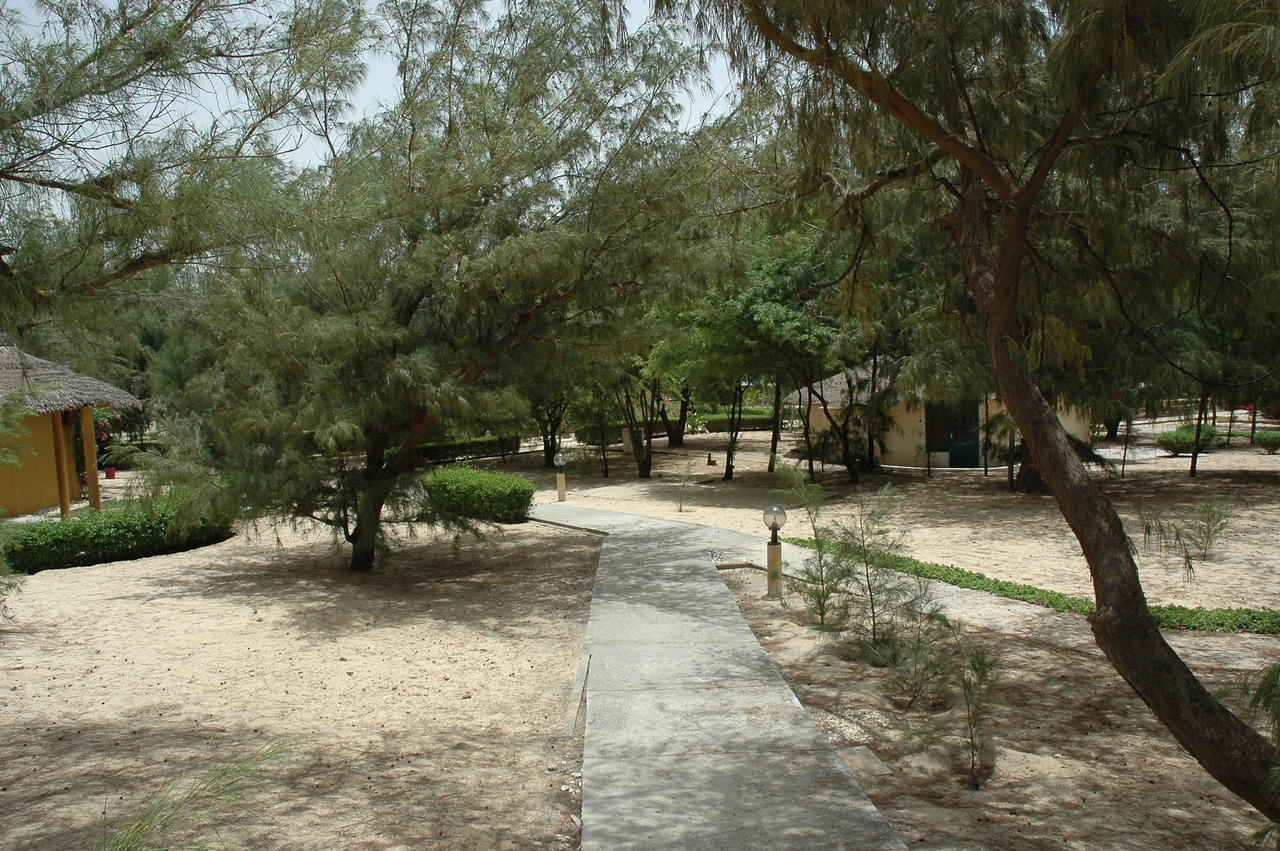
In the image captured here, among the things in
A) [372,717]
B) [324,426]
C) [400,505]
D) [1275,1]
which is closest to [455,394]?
[324,426]

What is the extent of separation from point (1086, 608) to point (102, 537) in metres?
12.4

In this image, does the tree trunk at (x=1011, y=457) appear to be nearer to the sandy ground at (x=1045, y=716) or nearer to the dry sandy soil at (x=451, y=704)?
the sandy ground at (x=1045, y=716)

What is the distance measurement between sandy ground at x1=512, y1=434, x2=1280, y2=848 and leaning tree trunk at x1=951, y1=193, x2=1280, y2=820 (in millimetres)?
535

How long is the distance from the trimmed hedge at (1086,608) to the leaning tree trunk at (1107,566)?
1.92 metres

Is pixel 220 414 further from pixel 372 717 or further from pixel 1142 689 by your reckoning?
pixel 1142 689

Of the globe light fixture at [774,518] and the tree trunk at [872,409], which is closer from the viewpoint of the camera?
the globe light fixture at [774,518]

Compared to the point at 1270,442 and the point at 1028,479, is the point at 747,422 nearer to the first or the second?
the point at 1270,442

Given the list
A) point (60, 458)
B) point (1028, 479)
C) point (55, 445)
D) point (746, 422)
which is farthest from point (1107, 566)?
point (746, 422)

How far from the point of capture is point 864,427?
21.5 m

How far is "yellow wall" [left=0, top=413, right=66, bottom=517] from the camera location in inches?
649

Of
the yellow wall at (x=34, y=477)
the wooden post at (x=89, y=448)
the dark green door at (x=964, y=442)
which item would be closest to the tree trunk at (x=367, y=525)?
the yellow wall at (x=34, y=477)

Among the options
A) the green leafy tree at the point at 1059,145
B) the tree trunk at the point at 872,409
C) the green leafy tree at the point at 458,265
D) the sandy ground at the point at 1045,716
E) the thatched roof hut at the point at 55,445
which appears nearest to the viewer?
the sandy ground at the point at 1045,716

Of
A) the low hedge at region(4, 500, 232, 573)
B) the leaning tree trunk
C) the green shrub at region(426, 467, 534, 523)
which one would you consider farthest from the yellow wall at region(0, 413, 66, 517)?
the leaning tree trunk

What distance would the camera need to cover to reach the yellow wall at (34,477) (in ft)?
54.1
